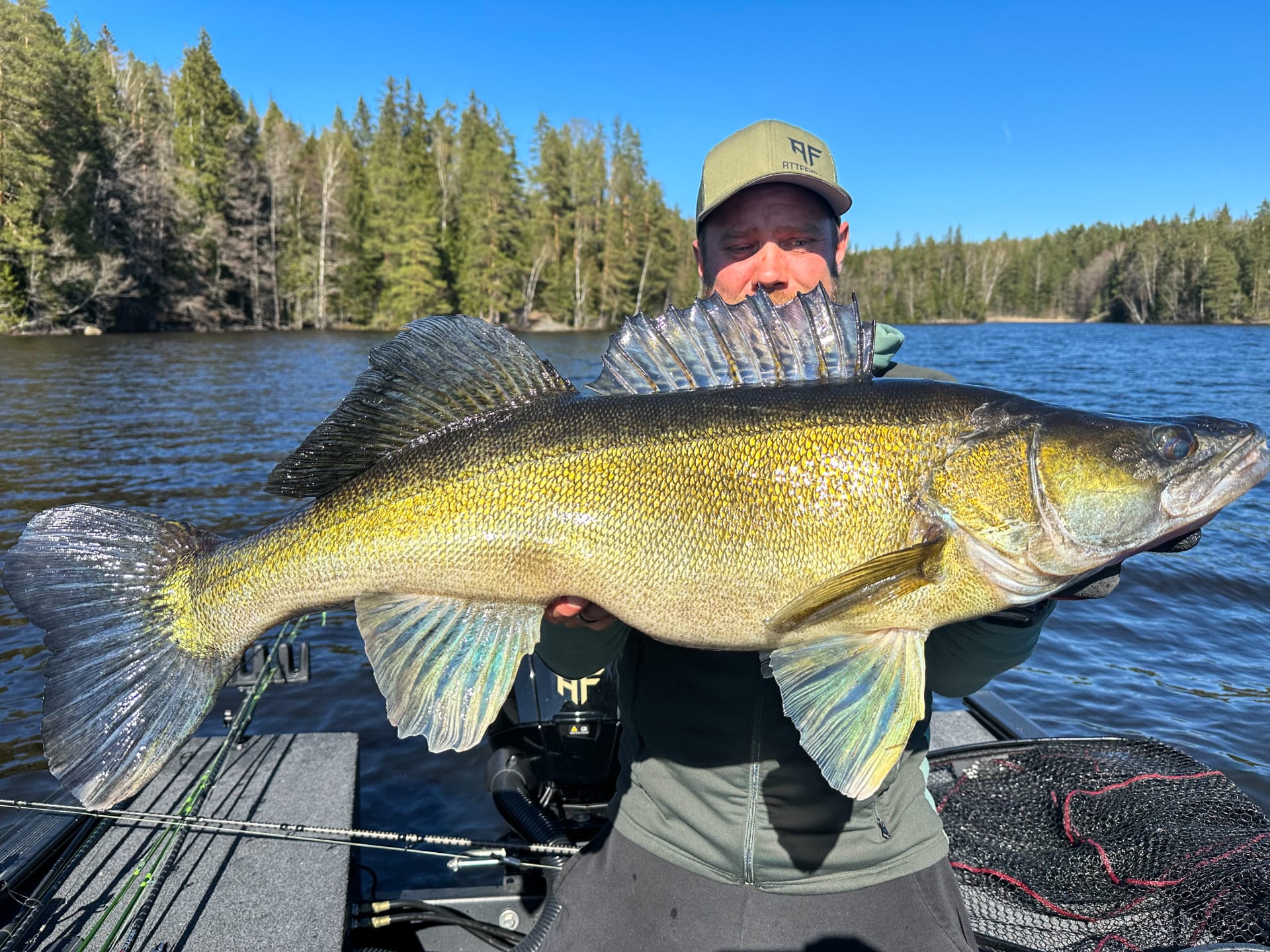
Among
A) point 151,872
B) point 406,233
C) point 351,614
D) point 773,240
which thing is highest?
point 406,233

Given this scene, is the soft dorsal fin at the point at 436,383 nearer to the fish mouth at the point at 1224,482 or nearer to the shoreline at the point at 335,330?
the fish mouth at the point at 1224,482

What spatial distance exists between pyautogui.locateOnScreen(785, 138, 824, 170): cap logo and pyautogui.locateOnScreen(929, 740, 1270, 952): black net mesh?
288 cm

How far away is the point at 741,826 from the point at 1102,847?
89.0 inches

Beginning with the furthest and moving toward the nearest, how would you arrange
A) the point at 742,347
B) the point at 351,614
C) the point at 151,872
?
1. the point at 351,614
2. the point at 151,872
3. the point at 742,347

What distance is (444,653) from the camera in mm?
2246

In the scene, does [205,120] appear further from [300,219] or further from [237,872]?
[237,872]

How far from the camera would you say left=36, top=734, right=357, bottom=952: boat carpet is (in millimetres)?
2801

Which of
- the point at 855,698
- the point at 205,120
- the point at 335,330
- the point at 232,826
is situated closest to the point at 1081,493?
the point at 855,698

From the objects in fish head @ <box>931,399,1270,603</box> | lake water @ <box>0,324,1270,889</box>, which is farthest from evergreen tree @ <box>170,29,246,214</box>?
fish head @ <box>931,399,1270,603</box>

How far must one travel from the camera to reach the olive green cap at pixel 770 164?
3.23m

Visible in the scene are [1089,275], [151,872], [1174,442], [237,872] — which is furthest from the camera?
[1089,275]

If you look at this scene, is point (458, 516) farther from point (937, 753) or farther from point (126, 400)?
point (126, 400)

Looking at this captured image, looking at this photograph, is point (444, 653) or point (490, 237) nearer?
point (444, 653)

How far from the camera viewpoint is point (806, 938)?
2227mm
